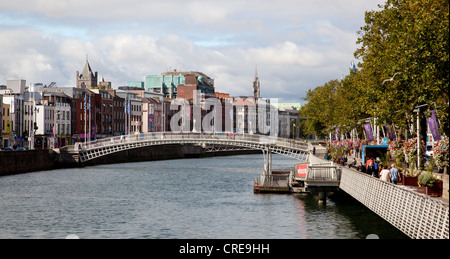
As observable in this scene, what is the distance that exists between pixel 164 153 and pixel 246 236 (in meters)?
86.3

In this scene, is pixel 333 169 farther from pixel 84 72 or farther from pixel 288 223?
pixel 84 72

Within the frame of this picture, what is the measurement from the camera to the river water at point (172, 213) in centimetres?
3088

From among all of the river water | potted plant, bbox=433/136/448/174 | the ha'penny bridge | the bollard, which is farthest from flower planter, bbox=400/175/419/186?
the bollard

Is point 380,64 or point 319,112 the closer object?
point 380,64

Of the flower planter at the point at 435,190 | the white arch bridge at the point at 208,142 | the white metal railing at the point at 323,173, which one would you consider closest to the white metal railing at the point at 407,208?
the flower planter at the point at 435,190

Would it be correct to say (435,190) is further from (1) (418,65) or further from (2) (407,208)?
(1) (418,65)

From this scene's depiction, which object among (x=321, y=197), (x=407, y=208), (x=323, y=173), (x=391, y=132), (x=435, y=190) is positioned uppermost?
(x=391, y=132)

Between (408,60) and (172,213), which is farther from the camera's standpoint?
(172,213)

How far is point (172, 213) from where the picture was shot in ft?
125

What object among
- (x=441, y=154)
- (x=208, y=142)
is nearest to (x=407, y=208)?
(x=441, y=154)

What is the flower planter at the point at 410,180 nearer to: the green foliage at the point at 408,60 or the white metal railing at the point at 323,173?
the green foliage at the point at 408,60

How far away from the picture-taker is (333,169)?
127 feet

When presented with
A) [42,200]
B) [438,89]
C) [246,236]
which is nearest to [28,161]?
[42,200]

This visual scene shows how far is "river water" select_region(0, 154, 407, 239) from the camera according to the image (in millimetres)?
30884
